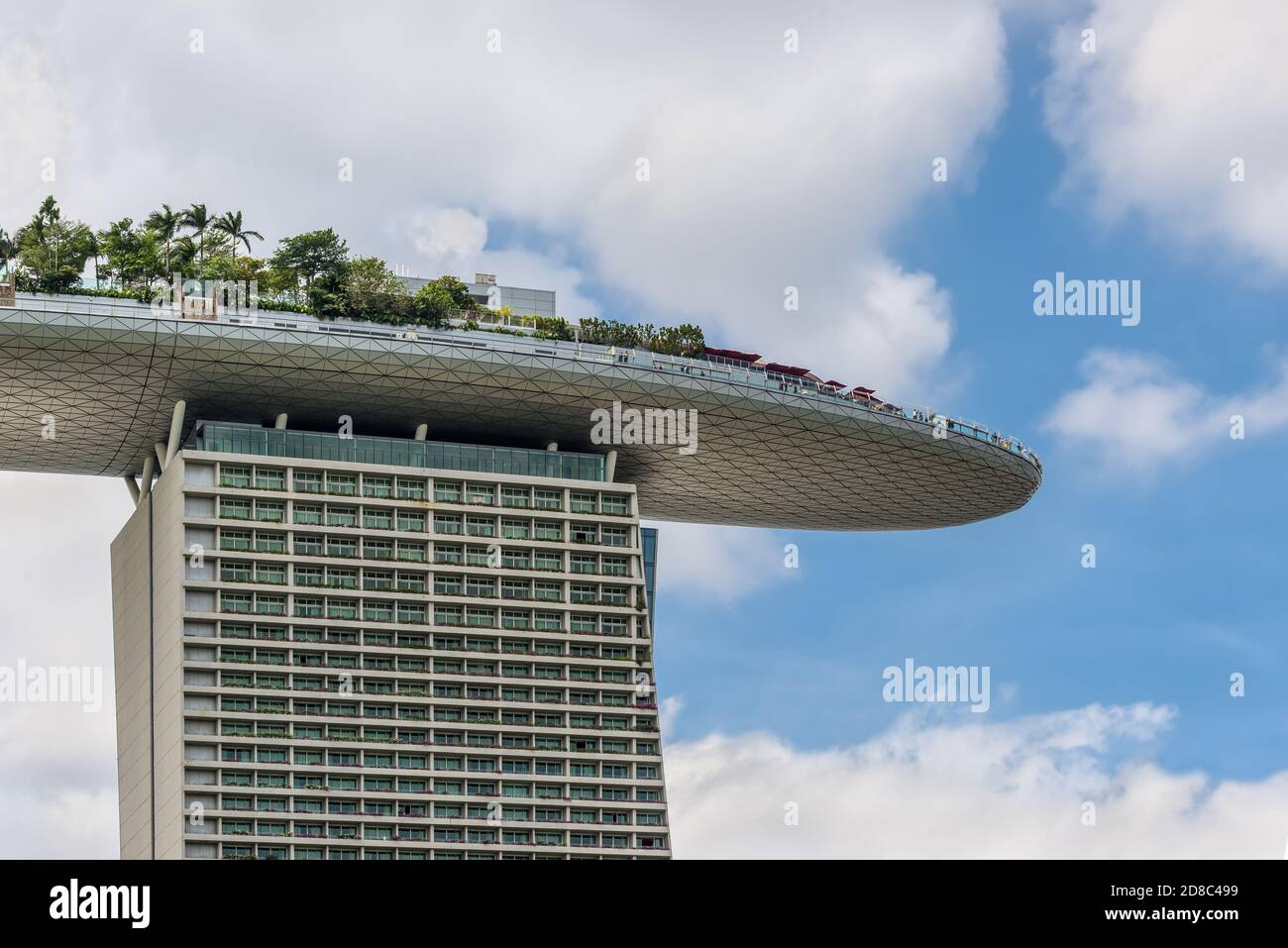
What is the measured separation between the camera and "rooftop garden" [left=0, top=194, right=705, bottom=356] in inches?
4473

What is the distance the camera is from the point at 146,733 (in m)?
114

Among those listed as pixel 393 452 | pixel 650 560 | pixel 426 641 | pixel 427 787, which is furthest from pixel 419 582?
pixel 650 560

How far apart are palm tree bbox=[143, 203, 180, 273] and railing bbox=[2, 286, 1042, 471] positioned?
33.3 ft

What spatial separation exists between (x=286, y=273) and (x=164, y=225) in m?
7.77

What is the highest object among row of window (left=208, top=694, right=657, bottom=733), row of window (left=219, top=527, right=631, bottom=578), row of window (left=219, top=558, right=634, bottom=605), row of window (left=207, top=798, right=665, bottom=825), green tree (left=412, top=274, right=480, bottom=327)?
green tree (left=412, top=274, right=480, bottom=327)

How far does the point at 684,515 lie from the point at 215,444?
3890cm

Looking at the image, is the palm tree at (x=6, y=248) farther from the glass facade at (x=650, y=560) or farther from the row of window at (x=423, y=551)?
the glass facade at (x=650, y=560)

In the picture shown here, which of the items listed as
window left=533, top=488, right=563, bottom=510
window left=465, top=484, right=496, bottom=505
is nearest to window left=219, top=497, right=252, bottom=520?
window left=465, top=484, right=496, bottom=505

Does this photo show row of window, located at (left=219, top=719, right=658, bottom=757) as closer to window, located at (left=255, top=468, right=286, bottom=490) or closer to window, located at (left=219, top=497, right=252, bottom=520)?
window, located at (left=219, top=497, right=252, bottom=520)

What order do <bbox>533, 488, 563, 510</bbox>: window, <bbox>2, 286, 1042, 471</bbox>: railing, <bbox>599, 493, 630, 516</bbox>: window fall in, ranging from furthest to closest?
<bbox>599, 493, 630, 516</bbox>: window, <bbox>533, 488, 563, 510</bbox>: window, <bbox>2, 286, 1042, 471</bbox>: railing

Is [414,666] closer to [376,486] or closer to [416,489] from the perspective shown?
[416,489]
